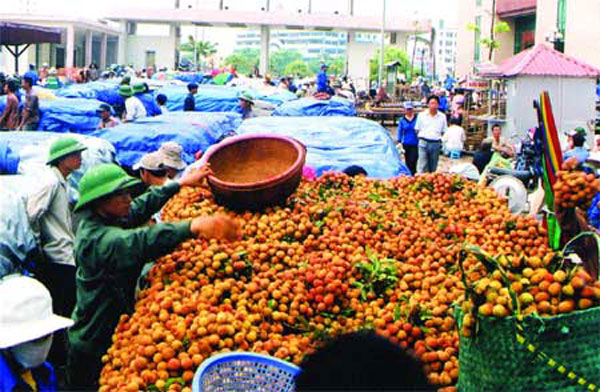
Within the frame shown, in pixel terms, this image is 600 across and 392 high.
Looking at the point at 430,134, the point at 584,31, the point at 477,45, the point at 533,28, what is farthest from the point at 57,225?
the point at 477,45

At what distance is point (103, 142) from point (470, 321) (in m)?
5.94

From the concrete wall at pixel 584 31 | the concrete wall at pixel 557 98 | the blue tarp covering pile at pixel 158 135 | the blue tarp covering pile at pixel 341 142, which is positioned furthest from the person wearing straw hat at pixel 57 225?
the concrete wall at pixel 584 31

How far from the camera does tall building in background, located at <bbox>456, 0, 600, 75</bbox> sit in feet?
96.1

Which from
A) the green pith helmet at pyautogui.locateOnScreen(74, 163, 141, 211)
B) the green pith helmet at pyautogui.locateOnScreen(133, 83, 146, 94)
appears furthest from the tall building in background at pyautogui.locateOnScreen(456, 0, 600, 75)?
the green pith helmet at pyautogui.locateOnScreen(74, 163, 141, 211)

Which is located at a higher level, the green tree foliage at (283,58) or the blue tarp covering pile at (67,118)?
the green tree foliage at (283,58)

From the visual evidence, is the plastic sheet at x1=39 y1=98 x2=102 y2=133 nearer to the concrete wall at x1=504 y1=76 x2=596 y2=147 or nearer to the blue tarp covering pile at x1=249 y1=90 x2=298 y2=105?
the blue tarp covering pile at x1=249 y1=90 x2=298 y2=105

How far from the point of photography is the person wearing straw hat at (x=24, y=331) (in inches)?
106

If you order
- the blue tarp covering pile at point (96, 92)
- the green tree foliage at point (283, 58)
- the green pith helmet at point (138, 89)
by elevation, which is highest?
the green tree foliage at point (283, 58)

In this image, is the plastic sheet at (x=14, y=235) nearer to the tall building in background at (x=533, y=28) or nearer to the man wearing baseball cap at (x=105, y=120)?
the man wearing baseball cap at (x=105, y=120)

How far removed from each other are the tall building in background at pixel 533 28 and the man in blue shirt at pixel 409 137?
18468 millimetres

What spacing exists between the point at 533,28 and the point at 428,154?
30.9 m

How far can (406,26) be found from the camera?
57.8m

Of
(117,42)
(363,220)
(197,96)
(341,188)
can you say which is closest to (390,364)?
(363,220)

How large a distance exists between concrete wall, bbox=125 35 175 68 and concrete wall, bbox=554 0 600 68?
37.4 m
